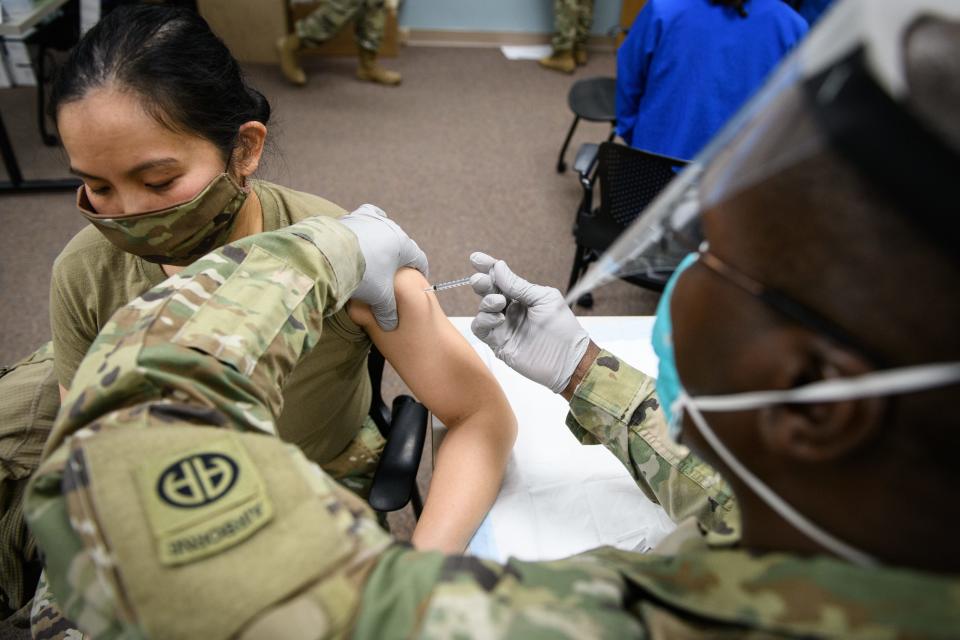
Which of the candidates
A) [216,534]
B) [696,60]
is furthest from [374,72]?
[216,534]

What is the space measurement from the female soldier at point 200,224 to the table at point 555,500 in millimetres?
51

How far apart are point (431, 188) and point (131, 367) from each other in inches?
108

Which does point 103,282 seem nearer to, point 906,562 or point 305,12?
point 906,562

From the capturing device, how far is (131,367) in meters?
0.63

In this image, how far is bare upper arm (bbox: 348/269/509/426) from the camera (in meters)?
1.17

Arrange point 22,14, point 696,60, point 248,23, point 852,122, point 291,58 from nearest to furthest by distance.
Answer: point 852,122, point 696,60, point 22,14, point 291,58, point 248,23

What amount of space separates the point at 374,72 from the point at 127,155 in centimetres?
349

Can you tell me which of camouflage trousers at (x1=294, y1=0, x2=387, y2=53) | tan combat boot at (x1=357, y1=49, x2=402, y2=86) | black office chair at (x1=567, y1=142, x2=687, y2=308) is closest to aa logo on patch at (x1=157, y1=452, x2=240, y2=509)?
black office chair at (x1=567, y1=142, x2=687, y2=308)

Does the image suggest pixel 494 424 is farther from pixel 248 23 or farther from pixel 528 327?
pixel 248 23

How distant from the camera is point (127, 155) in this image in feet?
3.13

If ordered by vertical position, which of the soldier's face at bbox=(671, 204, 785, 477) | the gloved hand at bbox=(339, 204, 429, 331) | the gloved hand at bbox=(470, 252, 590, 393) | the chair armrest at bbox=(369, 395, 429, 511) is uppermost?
the soldier's face at bbox=(671, 204, 785, 477)

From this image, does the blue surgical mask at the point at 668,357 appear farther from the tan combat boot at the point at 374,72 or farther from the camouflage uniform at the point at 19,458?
the tan combat boot at the point at 374,72

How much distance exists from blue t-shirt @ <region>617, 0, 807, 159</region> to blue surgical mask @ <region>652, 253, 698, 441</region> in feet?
5.21

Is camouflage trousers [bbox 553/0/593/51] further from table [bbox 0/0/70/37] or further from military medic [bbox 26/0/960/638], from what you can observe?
military medic [bbox 26/0/960/638]
